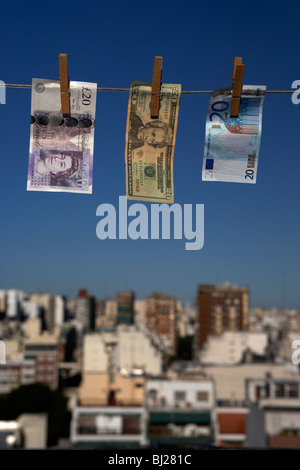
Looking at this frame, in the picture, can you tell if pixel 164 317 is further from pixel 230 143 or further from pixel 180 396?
pixel 230 143

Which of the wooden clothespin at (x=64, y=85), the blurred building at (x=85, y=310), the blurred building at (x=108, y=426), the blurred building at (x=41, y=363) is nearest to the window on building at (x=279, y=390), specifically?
the blurred building at (x=108, y=426)

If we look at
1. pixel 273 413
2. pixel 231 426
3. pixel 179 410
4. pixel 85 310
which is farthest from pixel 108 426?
pixel 85 310

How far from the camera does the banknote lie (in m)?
2.14

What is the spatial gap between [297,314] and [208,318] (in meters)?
9.19

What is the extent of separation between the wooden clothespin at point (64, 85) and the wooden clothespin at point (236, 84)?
0.64 meters

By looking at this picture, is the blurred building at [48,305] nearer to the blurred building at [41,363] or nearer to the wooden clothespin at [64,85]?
the blurred building at [41,363]

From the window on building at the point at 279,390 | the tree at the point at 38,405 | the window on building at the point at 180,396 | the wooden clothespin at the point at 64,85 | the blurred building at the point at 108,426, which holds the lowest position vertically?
the tree at the point at 38,405

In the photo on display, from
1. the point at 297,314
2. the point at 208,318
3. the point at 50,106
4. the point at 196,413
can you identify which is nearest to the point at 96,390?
the point at 196,413

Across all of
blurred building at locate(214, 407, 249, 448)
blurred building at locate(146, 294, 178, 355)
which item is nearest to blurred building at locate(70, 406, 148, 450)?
blurred building at locate(214, 407, 249, 448)

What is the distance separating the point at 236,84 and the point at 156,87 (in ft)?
1.03

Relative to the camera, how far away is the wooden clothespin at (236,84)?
1.96 metres

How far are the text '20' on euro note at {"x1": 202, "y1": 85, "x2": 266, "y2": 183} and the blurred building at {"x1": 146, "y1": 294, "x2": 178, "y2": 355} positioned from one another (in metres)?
39.7

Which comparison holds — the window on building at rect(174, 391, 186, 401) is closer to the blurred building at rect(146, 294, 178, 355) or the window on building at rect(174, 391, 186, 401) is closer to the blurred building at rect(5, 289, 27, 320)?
the blurred building at rect(146, 294, 178, 355)
